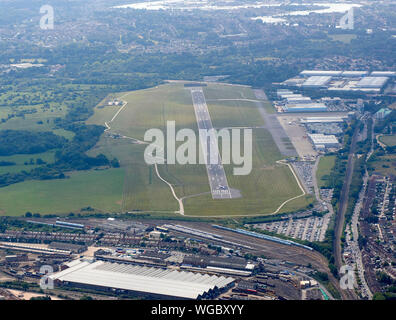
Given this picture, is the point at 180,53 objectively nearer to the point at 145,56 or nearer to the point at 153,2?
the point at 145,56

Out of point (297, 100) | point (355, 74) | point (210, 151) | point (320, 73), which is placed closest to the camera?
point (210, 151)

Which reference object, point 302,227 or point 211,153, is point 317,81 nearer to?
point 211,153

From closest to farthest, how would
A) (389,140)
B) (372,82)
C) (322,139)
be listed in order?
(322,139)
(389,140)
(372,82)

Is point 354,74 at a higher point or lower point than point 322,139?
lower

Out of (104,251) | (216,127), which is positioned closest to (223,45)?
(216,127)

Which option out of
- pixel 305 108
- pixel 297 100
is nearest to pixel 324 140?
pixel 305 108

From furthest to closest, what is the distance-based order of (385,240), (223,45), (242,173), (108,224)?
(223,45)
(242,173)
(108,224)
(385,240)

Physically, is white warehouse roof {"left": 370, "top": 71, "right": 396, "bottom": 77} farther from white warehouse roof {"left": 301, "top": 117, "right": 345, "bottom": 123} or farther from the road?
the road
